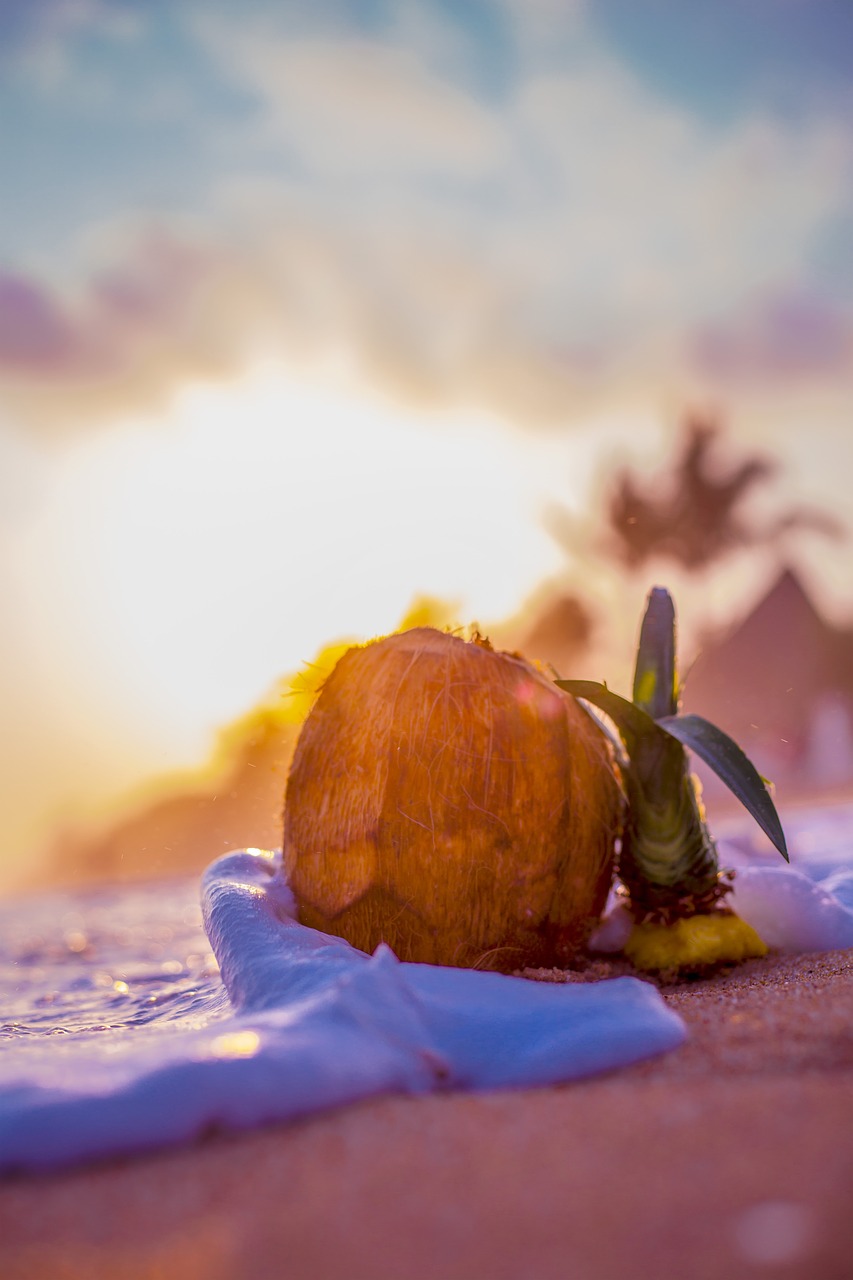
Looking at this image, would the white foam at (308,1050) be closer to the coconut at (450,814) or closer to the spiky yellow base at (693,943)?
the coconut at (450,814)

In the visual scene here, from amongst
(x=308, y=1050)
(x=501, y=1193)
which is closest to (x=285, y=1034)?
(x=308, y=1050)

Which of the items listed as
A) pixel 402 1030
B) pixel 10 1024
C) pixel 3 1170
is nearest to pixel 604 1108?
pixel 402 1030

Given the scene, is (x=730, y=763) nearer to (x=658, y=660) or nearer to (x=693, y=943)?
(x=658, y=660)

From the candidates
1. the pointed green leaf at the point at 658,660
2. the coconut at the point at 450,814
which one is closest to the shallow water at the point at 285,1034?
the coconut at the point at 450,814

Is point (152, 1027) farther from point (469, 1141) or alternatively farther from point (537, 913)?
point (469, 1141)

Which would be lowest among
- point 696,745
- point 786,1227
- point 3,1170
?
point 786,1227

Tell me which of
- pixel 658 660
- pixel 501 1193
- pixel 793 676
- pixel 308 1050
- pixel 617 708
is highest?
pixel 793 676
